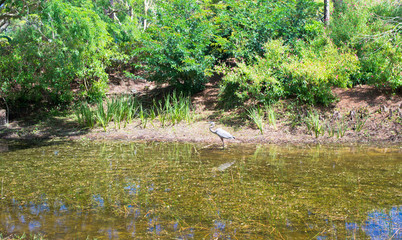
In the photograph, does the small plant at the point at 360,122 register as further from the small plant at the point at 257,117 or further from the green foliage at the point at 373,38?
the small plant at the point at 257,117

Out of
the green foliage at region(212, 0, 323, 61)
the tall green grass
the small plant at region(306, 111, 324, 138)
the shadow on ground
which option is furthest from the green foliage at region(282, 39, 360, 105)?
the shadow on ground

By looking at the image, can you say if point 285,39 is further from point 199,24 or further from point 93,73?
point 93,73

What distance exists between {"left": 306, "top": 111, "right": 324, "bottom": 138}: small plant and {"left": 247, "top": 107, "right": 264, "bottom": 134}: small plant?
1.33 m

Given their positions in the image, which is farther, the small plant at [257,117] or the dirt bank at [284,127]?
the small plant at [257,117]

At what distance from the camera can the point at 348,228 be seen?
3.59 metres

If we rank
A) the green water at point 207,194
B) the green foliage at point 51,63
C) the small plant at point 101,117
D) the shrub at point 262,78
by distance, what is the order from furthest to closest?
the small plant at point 101,117 < the shrub at point 262,78 < the green foliage at point 51,63 < the green water at point 207,194

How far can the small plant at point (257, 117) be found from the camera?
9.55 meters

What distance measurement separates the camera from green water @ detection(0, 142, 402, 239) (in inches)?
144

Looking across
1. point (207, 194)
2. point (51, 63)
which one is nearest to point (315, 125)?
point (207, 194)

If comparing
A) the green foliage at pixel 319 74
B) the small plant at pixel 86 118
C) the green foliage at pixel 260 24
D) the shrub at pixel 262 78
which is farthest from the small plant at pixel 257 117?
the small plant at pixel 86 118

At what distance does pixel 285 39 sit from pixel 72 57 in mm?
7748

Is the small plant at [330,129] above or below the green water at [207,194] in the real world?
below

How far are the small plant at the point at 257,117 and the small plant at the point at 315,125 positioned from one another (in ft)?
4.36

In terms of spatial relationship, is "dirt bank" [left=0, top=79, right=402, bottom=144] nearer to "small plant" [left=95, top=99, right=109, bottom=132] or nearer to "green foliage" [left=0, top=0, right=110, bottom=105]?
"small plant" [left=95, top=99, right=109, bottom=132]
